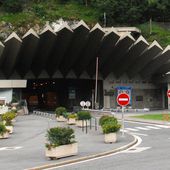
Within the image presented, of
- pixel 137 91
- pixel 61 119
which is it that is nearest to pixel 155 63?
pixel 137 91

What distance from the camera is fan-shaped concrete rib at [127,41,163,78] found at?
7856cm

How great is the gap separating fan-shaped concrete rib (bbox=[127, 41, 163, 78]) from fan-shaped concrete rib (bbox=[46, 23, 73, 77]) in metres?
13.2

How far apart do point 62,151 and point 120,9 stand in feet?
321

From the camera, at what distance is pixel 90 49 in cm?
7906

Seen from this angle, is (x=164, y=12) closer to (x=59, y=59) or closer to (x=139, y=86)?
(x=139, y=86)

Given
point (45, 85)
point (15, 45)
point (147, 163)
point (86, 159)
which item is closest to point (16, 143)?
point (86, 159)

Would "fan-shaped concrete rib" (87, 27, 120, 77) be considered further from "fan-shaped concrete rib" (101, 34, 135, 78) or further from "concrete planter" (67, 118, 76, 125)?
"concrete planter" (67, 118, 76, 125)

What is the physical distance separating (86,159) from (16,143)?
1022 cm

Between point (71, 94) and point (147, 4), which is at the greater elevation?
point (147, 4)

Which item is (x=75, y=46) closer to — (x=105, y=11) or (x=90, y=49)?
(x=90, y=49)

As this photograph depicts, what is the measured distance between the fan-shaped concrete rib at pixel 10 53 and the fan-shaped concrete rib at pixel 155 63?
23.7 m

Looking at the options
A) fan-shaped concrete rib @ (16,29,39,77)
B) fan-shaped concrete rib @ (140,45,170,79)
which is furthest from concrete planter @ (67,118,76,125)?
fan-shaped concrete rib @ (140,45,170,79)

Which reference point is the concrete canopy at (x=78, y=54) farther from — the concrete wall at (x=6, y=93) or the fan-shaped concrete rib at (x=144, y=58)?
the concrete wall at (x=6, y=93)

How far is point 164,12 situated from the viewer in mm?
120688
